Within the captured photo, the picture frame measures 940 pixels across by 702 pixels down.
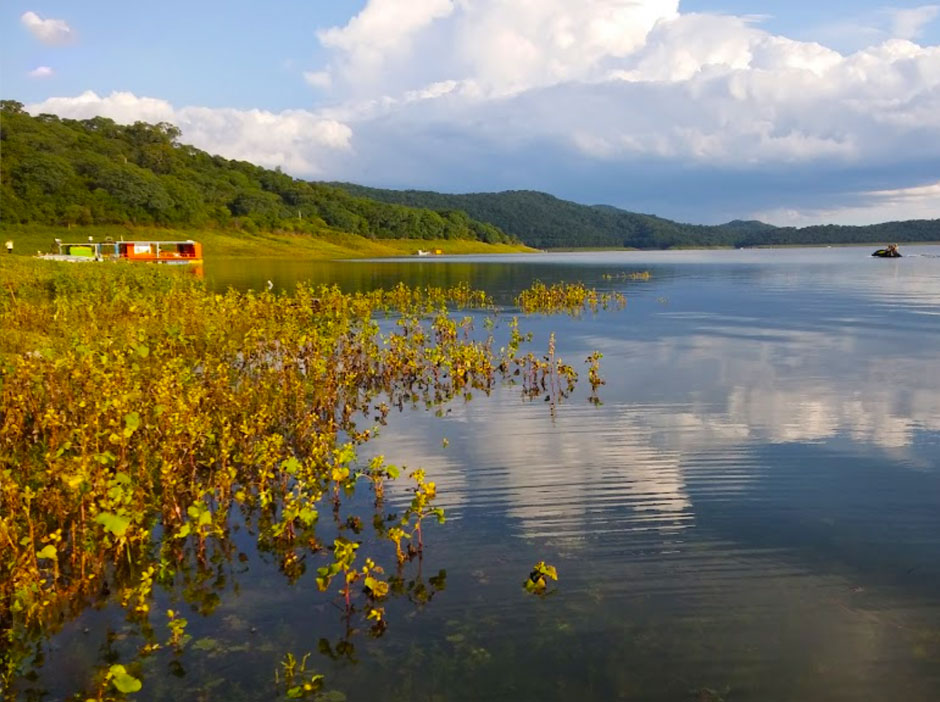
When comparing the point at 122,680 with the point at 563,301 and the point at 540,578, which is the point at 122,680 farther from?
the point at 563,301

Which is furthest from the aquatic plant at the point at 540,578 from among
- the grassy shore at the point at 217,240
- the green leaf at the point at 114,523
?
the grassy shore at the point at 217,240

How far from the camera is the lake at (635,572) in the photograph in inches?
299

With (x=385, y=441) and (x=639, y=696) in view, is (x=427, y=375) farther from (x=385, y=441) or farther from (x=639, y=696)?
(x=639, y=696)

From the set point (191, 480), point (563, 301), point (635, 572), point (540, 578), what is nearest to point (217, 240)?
point (563, 301)

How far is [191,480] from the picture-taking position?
11.5m

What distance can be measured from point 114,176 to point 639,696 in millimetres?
186383

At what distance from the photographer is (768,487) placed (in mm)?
12891

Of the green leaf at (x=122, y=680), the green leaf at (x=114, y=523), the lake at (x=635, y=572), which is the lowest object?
the lake at (x=635, y=572)

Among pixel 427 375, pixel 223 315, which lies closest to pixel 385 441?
pixel 427 375

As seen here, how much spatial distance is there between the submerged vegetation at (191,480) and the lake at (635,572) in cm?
31

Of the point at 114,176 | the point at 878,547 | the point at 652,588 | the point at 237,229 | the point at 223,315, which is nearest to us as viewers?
the point at 652,588

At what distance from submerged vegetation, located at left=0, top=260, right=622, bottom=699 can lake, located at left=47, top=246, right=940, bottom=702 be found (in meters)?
0.31

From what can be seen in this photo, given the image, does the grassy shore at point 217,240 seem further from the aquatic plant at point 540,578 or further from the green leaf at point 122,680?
the green leaf at point 122,680

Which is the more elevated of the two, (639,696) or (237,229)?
(237,229)
